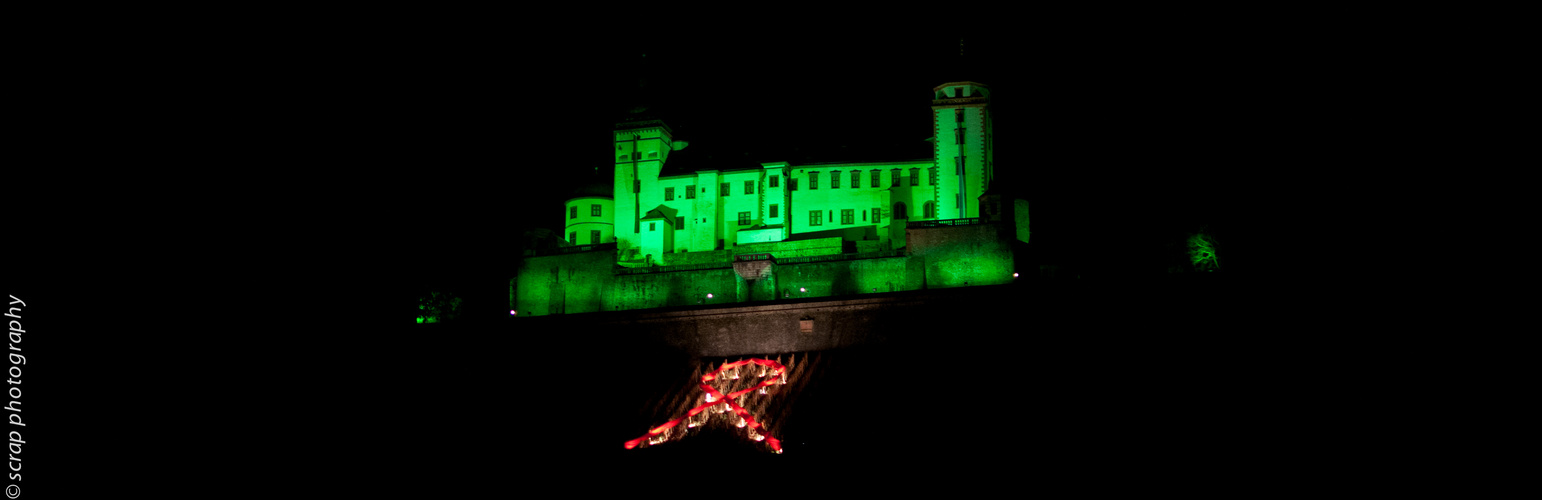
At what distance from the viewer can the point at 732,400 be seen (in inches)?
1382

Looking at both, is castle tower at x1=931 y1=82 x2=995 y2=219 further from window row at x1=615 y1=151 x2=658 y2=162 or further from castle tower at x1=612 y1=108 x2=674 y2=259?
window row at x1=615 y1=151 x2=658 y2=162

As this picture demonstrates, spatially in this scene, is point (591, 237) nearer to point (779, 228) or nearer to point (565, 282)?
point (565, 282)

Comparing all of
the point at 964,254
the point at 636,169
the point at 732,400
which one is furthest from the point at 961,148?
the point at 732,400

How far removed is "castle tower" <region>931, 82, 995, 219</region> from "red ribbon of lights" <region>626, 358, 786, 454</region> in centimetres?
1517

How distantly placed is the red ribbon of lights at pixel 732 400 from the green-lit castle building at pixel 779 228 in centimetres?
790

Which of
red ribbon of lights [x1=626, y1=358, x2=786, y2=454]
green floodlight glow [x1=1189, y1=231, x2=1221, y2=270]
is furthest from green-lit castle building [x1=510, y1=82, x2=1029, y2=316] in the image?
red ribbon of lights [x1=626, y1=358, x2=786, y2=454]

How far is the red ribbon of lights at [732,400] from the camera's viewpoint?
32219 millimetres

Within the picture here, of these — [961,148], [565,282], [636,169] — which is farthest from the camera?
[636,169]

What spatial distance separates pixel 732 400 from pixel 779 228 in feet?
64.3

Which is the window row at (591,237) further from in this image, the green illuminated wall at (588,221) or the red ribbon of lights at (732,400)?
the red ribbon of lights at (732,400)

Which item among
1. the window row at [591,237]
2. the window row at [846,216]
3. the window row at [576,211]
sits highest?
the window row at [576,211]

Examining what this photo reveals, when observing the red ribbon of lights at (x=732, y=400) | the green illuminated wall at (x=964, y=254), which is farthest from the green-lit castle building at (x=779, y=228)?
the red ribbon of lights at (x=732, y=400)

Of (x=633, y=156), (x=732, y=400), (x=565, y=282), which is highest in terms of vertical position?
(x=633, y=156)

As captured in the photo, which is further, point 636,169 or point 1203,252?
point 636,169
